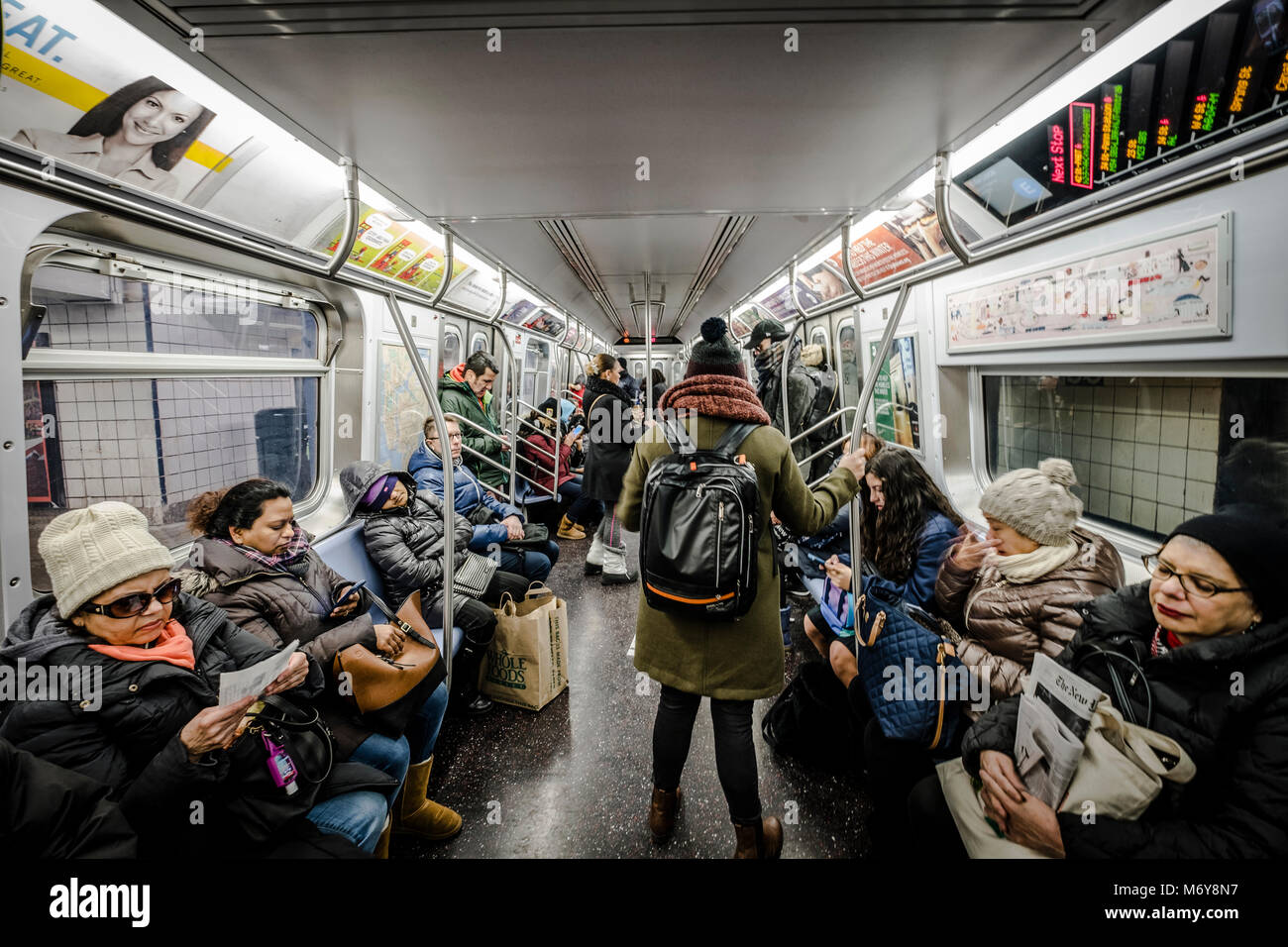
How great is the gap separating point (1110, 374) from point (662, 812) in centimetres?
276

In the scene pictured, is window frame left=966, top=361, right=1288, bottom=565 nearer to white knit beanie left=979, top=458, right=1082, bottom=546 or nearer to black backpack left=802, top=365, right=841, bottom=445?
white knit beanie left=979, top=458, right=1082, bottom=546

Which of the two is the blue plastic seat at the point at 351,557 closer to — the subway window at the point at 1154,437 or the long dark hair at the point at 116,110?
the long dark hair at the point at 116,110

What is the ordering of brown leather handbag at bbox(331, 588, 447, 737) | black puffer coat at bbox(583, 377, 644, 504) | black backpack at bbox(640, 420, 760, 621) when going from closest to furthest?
black backpack at bbox(640, 420, 760, 621) < brown leather handbag at bbox(331, 588, 447, 737) < black puffer coat at bbox(583, 377, 644, 504)

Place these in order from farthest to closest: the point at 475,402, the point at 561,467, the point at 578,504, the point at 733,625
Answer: the point at 561,467 → the point at 578,504 → the point at 475,402 → the point at 733,625

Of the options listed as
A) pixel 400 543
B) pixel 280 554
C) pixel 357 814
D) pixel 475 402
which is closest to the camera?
pixel 357 814

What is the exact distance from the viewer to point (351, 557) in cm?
315

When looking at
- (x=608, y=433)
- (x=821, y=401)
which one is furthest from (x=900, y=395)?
(x=608, y=433)

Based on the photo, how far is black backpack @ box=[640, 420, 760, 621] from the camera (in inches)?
63.1

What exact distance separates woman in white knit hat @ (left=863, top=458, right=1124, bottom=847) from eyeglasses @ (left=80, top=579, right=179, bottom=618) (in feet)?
7.71

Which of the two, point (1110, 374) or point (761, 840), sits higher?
point (1110, 374)

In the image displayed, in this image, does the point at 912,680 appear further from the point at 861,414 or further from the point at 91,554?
the point at 91,554

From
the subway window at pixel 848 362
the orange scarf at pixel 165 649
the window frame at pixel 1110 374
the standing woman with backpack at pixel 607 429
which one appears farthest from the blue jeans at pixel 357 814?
the subway window at pixel 848 362

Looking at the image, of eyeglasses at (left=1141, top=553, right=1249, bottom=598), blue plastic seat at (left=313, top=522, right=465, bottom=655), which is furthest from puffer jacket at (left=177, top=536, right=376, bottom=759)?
eyeglasses at (left=1141, top=553, right=1249, bottom=598)
